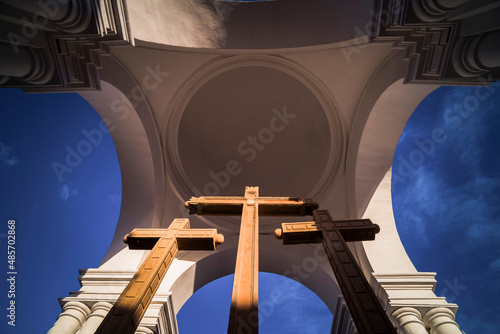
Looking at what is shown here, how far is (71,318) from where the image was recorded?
11.6ft

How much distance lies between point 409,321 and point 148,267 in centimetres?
310

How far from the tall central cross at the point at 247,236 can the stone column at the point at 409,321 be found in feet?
6.21

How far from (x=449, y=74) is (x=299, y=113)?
426 centimetres

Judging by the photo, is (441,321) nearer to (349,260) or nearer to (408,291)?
(408,291)

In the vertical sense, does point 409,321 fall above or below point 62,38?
below

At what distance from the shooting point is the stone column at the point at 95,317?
3.43 m

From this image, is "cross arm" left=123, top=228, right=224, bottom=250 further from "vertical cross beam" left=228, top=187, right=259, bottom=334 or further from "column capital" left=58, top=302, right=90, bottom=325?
"column capital" left=58, top=302, right=90, bottom=325

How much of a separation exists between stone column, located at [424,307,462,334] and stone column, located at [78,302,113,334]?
384 centimetres

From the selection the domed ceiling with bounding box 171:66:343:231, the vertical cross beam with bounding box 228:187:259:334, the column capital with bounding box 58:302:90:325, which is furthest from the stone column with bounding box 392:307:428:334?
the column capital with bounding box 58:302:90:325

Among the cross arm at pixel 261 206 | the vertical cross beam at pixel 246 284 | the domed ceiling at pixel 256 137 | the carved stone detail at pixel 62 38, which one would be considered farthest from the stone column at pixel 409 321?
the carved stone detail at pixel 62 38

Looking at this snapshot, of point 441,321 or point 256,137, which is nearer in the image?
point 441,321

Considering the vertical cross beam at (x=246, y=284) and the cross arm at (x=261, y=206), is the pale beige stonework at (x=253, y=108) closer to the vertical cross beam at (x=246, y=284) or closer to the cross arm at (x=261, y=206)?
the cross arm at (x=261, y=206)

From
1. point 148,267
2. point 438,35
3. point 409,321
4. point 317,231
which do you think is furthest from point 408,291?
point 148,267

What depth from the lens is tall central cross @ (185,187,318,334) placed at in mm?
1514
